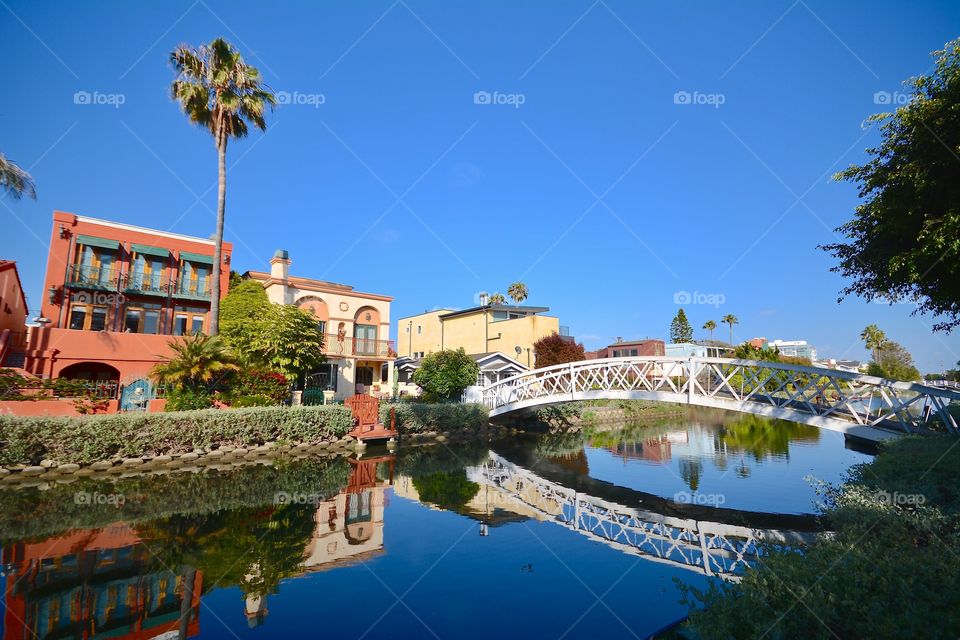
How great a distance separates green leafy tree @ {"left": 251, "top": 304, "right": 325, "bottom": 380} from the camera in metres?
20.2

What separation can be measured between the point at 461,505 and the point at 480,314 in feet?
107

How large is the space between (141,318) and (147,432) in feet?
46.2

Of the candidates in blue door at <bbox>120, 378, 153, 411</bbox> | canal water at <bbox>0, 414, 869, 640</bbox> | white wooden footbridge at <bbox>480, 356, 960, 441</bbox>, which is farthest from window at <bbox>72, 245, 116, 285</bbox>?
white wooden footbridge at <bbox>480, 356, 960, 441</bbox>

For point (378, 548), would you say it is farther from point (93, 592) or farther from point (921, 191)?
point (921, 191)

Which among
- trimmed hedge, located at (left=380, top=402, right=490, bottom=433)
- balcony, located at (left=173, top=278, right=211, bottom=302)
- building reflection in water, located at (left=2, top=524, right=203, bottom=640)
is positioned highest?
balcony, located at (left=173, top=278, right=211, bottom=302)

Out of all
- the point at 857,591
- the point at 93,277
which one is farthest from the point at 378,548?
the point at 93,277

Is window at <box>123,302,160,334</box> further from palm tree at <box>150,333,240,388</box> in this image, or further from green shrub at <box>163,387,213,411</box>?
green shrub at <box>163,387,213,411</box>

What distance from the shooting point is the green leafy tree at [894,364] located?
59.3 metres

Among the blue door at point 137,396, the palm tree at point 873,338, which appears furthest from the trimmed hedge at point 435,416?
the palm tree at point 873,338

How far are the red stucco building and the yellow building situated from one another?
2152cm

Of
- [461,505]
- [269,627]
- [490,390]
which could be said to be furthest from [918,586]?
[490,390]

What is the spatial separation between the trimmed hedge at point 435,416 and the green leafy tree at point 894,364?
53.7 meters

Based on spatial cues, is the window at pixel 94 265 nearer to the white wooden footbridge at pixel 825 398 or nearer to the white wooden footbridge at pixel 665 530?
the white wooden footbridge at pixel 665 530

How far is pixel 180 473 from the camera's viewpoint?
1469 cm
